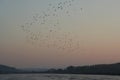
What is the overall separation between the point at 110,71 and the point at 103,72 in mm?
3698

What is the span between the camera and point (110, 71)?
196 m

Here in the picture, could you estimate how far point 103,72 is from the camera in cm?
19712

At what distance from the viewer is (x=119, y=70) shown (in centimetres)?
19450

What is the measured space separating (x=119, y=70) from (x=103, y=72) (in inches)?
321

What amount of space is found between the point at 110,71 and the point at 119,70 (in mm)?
4497
